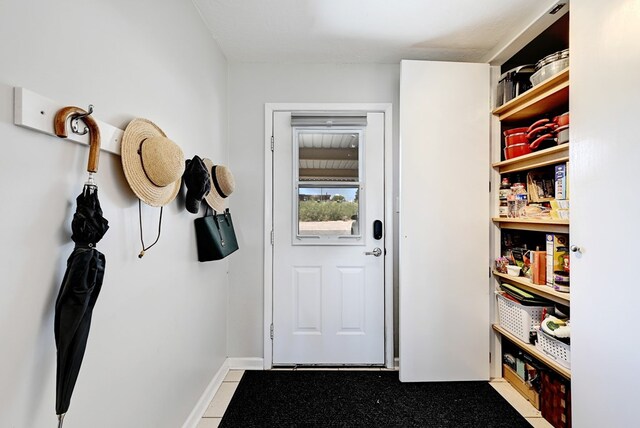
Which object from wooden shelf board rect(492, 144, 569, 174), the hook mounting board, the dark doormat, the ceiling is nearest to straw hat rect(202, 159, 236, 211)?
the ceiling

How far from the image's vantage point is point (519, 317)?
197 centimetres

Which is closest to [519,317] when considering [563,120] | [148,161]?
[563,120]

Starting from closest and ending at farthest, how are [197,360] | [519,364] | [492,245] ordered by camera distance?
[197,360] → [519,364] → [492,245]

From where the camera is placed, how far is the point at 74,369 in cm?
81

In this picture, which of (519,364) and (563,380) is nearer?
(563,380)

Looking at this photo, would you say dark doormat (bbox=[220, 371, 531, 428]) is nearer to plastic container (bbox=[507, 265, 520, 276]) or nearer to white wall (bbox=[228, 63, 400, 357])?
white wall (bbox=[228, 63, 400, 357])

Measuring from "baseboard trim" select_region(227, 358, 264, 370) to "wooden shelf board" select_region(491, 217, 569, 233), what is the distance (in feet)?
6.64

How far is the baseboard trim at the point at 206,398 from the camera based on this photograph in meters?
1.70

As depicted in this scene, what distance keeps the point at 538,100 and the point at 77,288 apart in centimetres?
230

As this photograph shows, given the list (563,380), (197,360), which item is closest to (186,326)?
(197,360)

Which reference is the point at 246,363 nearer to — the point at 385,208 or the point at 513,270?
the point at 385,208

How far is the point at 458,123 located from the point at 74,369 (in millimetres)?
2352

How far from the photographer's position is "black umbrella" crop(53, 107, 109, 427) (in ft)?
2.59

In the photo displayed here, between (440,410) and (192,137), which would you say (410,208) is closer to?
(440,410)
